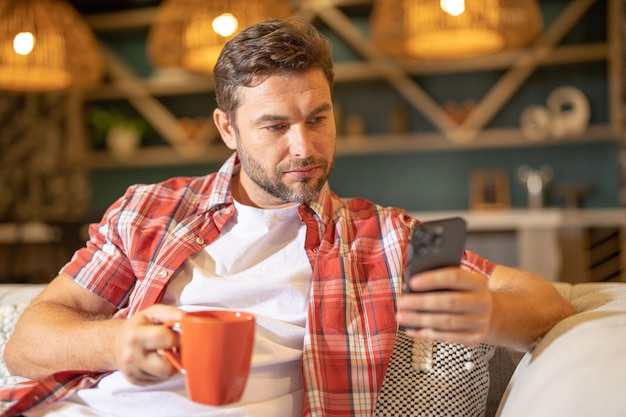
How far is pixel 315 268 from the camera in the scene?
138cm

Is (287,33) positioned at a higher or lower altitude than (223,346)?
higher

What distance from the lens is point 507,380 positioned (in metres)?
1.48

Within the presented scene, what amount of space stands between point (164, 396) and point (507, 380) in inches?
26.0

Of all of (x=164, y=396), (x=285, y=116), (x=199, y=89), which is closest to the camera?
(x=164, y=396)

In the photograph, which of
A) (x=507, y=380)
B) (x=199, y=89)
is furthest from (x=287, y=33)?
(x=199, y=89)

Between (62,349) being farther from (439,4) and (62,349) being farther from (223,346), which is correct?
(439,4)

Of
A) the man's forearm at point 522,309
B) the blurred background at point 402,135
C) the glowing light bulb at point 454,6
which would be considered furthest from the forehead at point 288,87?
the blurred background at point 402,135

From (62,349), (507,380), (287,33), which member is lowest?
(507,380)

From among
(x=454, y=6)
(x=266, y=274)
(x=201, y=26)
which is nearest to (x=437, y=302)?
(x=266, y=274)

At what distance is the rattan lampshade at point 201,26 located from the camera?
9.60 ft

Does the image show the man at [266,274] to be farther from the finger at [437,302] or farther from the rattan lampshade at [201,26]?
the rattan lampshade at [201,26]

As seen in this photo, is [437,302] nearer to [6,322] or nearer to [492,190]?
[6,322]

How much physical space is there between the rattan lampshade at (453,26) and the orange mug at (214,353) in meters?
2.10

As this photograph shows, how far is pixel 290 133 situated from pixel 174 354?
58 cm
